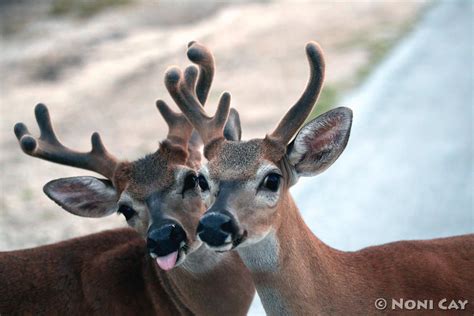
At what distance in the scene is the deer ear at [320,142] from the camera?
450cm

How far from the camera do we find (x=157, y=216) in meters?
4.98

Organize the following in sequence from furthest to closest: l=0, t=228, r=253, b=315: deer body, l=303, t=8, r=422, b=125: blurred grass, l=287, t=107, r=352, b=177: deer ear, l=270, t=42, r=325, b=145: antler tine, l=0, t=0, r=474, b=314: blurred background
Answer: l=303, t=8, r=422, b=125: blurred grass, l=0, t=0, r=474, b=314: blurred background, l=0, t=228, r=253, b=315: deer body, l=270, t=42, r=325, b=145: antler tine, l=287, t=107, r=352, b=177: deer ear

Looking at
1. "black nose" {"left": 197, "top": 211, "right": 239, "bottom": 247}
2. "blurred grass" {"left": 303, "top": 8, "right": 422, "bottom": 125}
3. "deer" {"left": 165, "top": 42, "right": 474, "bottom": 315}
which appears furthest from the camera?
"blurred grass" {"left": 303, "top": 8, "right": 422, "bottom": 125}

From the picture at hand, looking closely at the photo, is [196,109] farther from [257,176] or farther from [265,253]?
[265,253]

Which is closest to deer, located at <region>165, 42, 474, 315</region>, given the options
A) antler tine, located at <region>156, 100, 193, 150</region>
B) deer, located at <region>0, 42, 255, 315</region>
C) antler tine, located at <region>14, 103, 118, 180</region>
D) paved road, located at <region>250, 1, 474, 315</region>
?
deer, located at <region>0, 42, 255, 315</region>

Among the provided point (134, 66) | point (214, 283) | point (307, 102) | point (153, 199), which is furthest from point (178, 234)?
point (134, 66)

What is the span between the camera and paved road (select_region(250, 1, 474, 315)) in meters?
7.85

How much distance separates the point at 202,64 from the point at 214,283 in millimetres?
1502

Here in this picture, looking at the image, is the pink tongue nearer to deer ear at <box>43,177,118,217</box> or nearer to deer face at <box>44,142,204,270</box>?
deer face at <box>44,142,204,270</box>

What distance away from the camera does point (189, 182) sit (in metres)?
5.23

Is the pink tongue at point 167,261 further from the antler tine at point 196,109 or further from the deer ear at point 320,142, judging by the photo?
the deer ear at point 320,142

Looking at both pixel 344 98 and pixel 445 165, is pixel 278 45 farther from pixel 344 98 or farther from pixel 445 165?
pixel 445 165

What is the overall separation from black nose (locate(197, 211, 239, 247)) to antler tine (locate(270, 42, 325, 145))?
722 mm

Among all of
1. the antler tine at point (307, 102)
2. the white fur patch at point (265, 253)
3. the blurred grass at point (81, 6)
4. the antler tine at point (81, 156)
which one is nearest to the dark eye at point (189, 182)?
the antler tine at point (81, 156)
